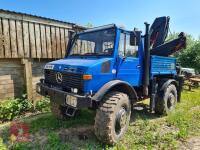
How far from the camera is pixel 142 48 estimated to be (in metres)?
5.91

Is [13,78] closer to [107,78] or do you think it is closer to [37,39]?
[37,39]

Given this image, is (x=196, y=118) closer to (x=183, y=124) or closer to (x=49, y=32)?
(x=183, y=124)

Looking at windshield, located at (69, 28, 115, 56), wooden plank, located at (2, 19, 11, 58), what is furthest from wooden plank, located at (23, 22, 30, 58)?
windshield, located at (69, 28, 115, 56)

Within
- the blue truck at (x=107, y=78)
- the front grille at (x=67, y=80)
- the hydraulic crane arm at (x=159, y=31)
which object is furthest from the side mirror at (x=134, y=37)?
the hydraulic crane arm at (x=159, y=31)

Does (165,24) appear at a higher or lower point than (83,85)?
higher

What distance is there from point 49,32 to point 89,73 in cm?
431

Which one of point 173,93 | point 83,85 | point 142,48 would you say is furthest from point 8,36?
point 173,93

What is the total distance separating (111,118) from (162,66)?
3.31 m

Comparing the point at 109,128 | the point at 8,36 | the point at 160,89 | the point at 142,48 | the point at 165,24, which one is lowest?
the point at 109,128

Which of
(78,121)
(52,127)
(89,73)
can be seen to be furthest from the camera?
(78,121)

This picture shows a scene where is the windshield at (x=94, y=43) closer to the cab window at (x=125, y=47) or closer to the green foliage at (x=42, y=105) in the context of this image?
the cab window at (x=125, y=47)

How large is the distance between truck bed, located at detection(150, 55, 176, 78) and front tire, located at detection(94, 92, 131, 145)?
70.9 inches

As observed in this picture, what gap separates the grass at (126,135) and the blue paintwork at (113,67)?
124 cm

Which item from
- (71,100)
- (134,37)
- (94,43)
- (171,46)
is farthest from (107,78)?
(171,46)
